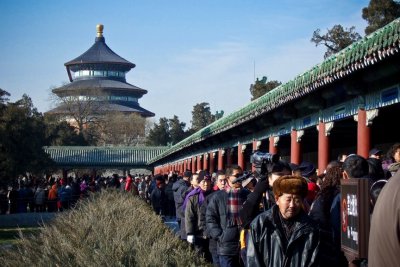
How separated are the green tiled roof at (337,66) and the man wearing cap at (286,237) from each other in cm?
521

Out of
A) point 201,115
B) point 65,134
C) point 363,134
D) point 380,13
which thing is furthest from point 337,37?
point 201,115

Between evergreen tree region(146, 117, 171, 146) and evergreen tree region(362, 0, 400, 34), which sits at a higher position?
evergreen tree region(362, 0, 400, 34)

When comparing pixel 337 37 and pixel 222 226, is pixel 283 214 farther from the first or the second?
pixel 337 37

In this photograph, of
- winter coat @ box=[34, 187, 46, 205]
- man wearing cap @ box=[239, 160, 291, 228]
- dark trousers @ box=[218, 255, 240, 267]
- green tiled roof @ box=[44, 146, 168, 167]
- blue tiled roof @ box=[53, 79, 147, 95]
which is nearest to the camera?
man wearing cap @ box=[239, 160, 291, 228]

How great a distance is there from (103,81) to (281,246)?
3860 inches

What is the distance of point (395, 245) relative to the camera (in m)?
2.54

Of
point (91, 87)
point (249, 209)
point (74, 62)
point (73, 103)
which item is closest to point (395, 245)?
point (249, 209)

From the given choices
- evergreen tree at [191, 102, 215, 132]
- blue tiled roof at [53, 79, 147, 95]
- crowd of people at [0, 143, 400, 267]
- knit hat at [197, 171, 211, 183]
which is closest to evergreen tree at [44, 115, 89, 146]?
blue tiled roof at [53, 79, 147, 95]

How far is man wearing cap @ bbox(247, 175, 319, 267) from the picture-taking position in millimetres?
5047

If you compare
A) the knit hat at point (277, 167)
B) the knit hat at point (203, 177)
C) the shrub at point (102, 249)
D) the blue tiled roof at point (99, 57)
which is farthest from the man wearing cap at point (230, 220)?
the blue tiled roof at point (99, 57)

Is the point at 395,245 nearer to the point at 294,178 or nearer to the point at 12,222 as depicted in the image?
the point at 294,178

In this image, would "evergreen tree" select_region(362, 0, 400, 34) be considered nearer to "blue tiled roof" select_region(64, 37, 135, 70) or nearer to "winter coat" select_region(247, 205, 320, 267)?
"winter coat" select_region(247, 205, 320, 267)

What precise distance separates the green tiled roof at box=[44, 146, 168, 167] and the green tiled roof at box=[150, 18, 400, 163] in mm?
48174

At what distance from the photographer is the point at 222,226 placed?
9422 mm
